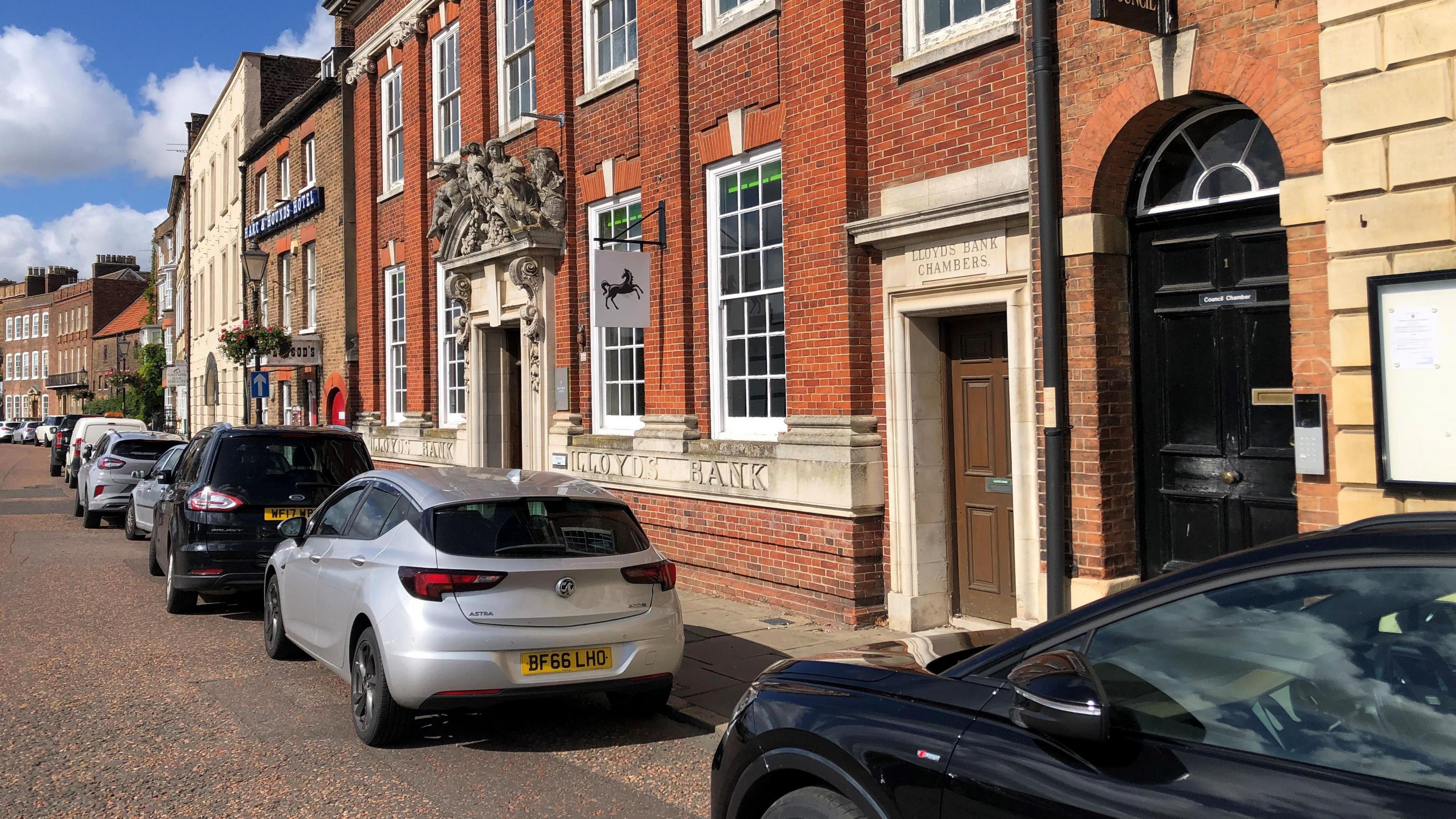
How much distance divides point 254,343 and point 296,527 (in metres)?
15.9

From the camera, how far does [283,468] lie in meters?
10.5

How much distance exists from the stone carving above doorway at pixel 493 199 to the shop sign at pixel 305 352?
6806 millimetres

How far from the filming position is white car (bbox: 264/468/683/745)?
19.0 ft

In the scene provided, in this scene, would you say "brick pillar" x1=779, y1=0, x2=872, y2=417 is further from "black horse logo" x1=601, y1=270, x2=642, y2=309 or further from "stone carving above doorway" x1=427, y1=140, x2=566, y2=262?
"stone carving above doorway" x1=427, y1=140, x2=566, y2=262

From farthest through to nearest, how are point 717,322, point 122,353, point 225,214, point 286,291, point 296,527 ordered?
point 122,353
point 225,214
point 286,291
point 717,322
point 296,527

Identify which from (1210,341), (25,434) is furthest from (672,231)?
(25,434)

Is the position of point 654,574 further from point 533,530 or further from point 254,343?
point 254,343

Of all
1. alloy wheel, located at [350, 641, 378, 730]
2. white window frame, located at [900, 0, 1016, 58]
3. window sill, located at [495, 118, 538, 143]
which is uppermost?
window sill, located at [495, 118, 538, 143]

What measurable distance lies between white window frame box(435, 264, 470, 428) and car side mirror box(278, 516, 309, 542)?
9.63 meters

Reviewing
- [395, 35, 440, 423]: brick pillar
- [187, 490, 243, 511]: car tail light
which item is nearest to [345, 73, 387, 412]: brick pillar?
[395, 35, 440, 423]: brick pillar

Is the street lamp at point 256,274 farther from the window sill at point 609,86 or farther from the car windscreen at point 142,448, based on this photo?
Result: the window sill at point 609,86

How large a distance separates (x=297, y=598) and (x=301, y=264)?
1850cm

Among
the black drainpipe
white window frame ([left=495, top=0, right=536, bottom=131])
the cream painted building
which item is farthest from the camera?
the cream painted building

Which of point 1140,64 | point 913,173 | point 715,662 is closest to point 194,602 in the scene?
point 715,662
